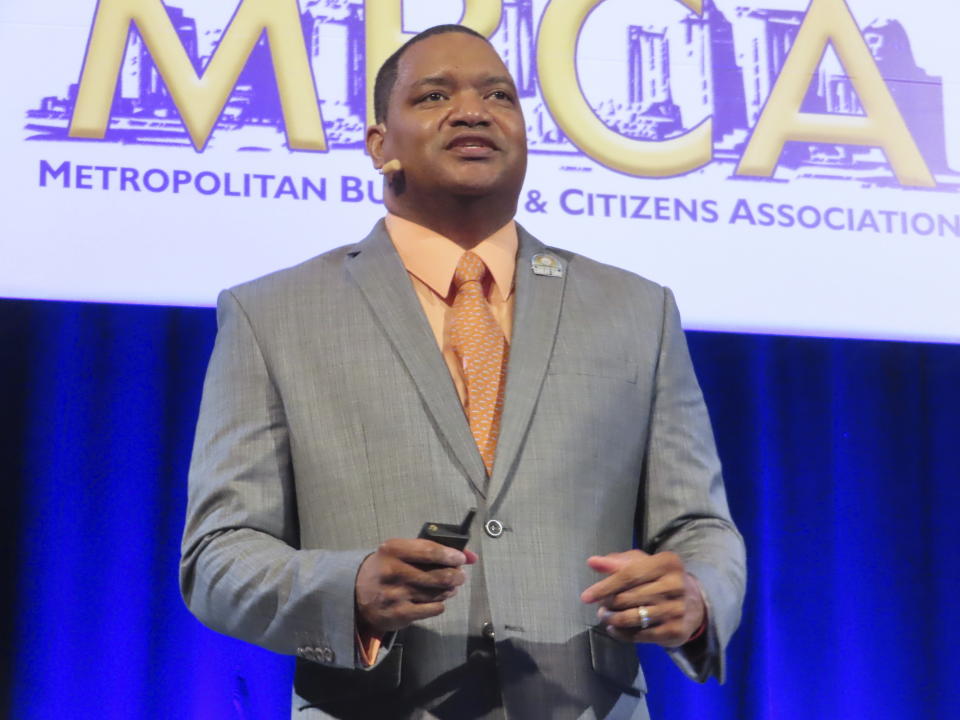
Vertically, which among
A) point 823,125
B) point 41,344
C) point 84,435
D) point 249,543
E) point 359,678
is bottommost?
point 359,678

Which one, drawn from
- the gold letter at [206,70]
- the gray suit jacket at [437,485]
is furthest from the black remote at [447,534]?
the gold letter at [206,70]

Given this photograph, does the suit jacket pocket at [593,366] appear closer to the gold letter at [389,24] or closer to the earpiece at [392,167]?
the earpiece at [392,167]

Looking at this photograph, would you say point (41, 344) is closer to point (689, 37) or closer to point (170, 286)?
point (170, 286)

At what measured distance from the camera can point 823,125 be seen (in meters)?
2.91

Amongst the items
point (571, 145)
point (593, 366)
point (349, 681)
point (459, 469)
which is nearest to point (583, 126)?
point (571, 145)

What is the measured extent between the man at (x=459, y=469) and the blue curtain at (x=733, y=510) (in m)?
1.26

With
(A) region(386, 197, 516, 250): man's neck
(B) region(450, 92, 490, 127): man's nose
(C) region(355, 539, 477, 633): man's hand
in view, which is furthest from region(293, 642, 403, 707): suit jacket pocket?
(B) region(450, 92, 490, 127): man's nose

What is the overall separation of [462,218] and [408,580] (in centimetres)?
71

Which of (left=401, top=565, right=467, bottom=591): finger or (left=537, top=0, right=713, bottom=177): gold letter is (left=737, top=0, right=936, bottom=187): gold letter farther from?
(left=401, top=565, right=467, bottom=591): finger

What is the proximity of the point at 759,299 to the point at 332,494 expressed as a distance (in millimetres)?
1471

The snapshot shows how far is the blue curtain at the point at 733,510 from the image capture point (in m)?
2.78

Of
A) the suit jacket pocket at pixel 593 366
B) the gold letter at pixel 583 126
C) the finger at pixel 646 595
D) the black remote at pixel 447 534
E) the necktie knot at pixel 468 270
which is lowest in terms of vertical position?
the finger at pixel 646 595

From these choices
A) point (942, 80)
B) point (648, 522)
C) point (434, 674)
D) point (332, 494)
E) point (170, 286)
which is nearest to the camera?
point (434, 674)

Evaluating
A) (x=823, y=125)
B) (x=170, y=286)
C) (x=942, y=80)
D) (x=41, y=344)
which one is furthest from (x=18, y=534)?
(x=942, y=80)
